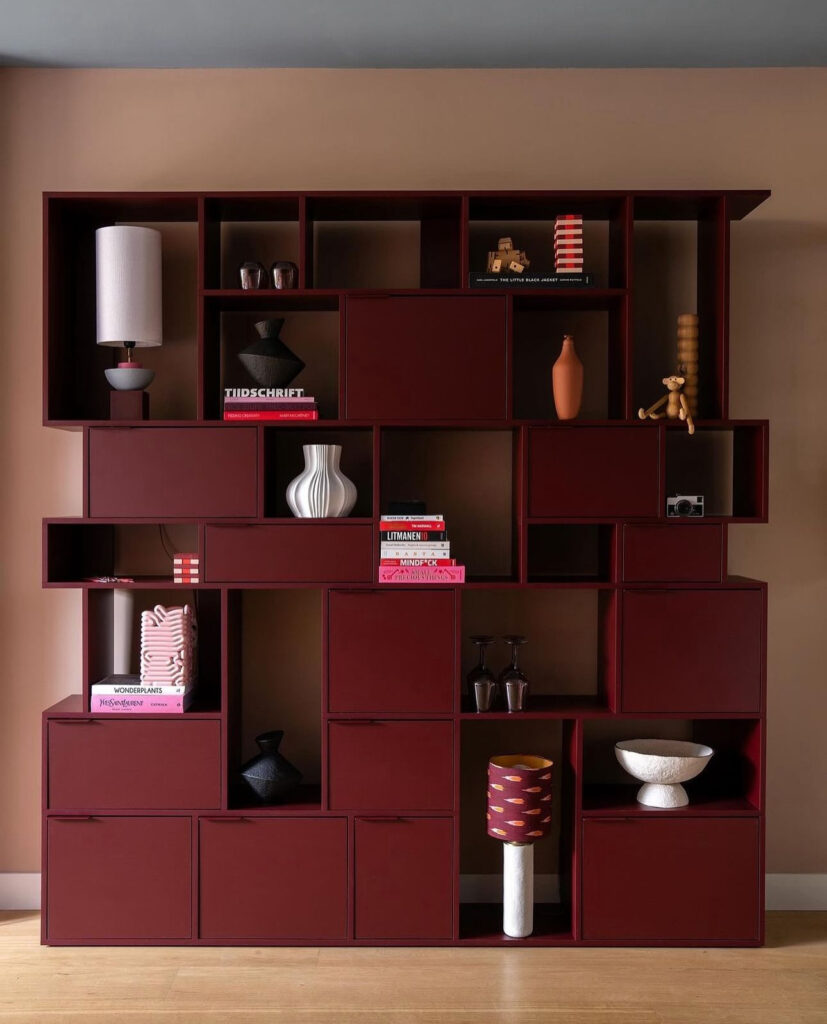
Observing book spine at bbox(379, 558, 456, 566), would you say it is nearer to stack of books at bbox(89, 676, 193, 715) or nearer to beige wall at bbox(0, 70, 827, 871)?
stack of books at bbox(89, 676, 193, 715)

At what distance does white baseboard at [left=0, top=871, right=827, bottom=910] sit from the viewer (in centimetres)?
317

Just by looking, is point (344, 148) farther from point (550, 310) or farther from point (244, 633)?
point (244, 633)

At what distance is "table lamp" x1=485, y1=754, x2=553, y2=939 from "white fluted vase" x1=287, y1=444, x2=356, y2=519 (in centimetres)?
94

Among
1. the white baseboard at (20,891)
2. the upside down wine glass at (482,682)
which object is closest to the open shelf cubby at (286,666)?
the upside down wine glass at (482,682)

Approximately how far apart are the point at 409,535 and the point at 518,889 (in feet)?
3.69

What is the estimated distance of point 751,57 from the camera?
121 inches

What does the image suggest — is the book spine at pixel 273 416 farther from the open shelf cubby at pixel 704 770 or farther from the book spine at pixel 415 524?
the open shelf cubby at pixel 704 770

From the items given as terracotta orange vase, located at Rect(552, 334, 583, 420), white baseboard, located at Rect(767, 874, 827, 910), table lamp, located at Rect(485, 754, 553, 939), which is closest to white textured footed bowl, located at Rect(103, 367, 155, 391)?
terracotta orange vase, located at Rect(552, 334, 583, 420)

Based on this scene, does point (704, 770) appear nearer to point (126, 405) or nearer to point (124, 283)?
point (126, 405)

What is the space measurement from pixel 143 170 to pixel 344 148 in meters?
0.68

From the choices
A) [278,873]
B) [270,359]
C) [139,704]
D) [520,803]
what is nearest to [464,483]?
[270,359]

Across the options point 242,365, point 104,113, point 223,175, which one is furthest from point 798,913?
point 104,113

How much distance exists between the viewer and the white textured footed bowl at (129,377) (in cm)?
293

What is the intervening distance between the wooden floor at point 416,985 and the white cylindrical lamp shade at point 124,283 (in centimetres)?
189
